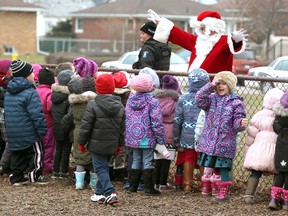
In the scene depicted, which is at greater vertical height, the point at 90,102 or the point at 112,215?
the point at 90,102

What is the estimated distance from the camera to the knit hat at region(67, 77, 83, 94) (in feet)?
30.9

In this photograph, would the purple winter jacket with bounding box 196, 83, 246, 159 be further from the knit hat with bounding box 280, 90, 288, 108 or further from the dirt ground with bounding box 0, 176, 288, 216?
the dirt ground with bounding box 0, 176, 288, 216

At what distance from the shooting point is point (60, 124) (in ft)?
32.3

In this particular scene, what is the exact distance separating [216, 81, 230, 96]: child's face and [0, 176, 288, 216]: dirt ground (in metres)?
1.14

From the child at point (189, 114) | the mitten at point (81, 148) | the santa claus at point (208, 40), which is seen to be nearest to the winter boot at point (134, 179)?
the child at point (189, 114)

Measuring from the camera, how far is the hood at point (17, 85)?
9.57m

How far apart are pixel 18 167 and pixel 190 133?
2.12 m

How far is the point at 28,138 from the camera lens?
962 cm

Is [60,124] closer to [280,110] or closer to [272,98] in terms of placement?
[272,98]

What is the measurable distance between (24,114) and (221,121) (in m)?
2.39

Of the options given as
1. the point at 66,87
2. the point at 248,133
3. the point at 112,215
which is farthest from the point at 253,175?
the point at 66,87

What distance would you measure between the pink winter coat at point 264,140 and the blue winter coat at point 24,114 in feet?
8.09

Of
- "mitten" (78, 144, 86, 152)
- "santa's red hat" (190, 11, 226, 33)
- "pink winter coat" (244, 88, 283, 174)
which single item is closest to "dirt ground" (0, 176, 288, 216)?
"pink winter coat" (244, 88, 283, 174)

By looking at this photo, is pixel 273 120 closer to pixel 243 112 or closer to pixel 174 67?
pixel 243 112
